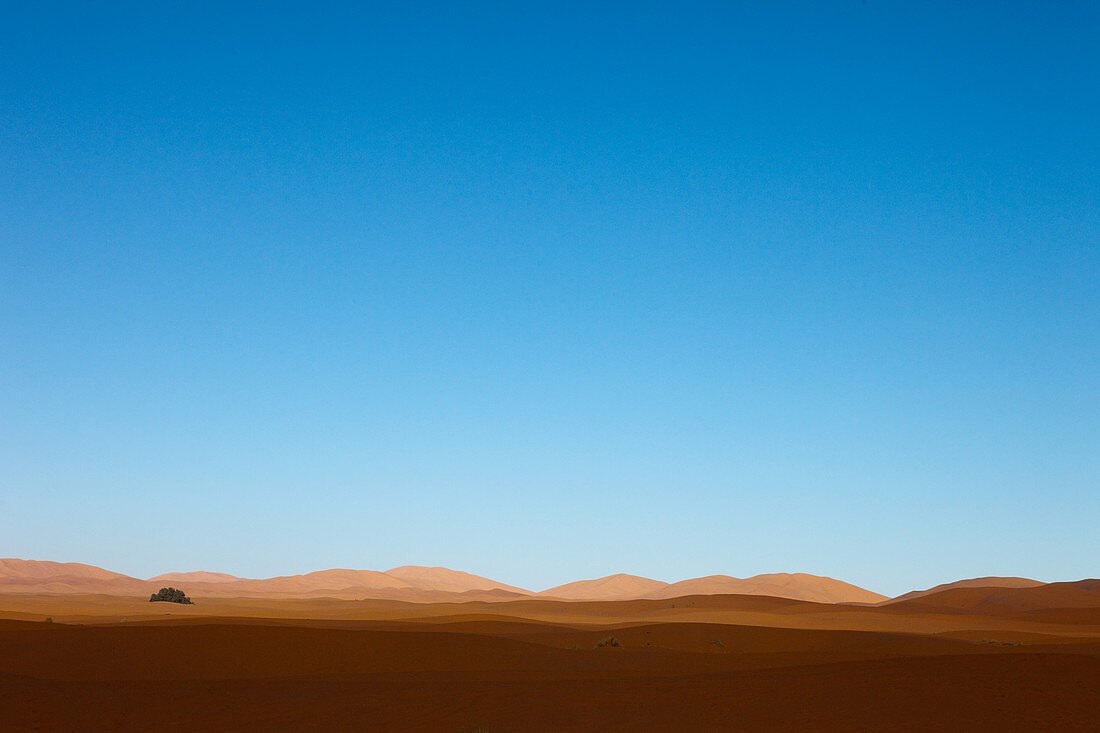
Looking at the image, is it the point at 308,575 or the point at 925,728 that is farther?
the point at 308,575

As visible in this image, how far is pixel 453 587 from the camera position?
16912 cm

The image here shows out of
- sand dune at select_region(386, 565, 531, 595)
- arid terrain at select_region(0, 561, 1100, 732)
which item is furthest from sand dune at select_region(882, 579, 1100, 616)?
sand dune at select_region(386, 565, 531, 595)

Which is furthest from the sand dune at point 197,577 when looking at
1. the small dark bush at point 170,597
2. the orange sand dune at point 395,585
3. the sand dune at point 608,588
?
the small dark bush at point 170,597

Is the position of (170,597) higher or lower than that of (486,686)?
higher

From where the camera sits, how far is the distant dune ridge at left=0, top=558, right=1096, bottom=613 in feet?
247

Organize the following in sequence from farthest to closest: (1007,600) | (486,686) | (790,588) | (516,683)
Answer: (790,588) → (1007,600) → (516,683) → (486,686)

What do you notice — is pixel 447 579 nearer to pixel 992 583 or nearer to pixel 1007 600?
pixel 992 583

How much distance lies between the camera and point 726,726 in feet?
41.6

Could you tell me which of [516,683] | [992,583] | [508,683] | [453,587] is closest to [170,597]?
[508,683]

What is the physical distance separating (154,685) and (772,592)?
104439mm

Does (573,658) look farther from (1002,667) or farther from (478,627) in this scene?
(478,627)

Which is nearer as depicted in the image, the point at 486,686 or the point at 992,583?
the point at 486,686

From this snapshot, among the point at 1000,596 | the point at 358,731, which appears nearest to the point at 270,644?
the point at 358,731

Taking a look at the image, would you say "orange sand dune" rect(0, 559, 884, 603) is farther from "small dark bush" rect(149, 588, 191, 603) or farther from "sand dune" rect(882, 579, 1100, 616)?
"small dark bush" rect(149, 588, 191, 603)
